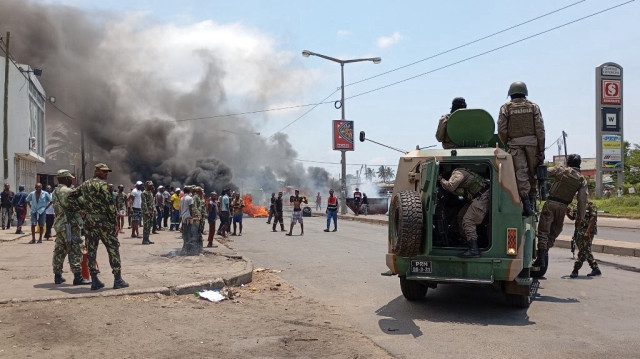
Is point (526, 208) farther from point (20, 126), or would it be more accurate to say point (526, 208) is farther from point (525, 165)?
point (20, 126)

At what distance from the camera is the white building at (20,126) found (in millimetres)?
23516

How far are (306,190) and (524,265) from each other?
62.2m

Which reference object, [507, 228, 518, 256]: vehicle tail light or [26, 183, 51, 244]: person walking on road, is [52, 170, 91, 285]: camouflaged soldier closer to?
[507, 228, 518, 256]: vehicle tail light

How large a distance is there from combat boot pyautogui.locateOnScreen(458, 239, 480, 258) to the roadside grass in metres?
25.5

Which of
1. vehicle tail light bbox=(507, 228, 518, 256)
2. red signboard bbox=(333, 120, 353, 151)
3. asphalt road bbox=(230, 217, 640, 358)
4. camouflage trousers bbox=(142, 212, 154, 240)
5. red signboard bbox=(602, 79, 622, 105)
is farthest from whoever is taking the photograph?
red signboard bbox=(602, 79, 622, 105)

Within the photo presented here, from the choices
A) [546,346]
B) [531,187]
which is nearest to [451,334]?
[546,346]

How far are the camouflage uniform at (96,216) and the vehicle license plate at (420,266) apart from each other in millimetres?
3555

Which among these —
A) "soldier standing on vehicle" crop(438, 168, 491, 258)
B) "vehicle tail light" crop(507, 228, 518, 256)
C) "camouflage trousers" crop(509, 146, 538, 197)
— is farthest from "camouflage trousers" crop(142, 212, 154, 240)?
"vehicle tail light" crop(507, 228, 518, 256)

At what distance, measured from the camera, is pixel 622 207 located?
31625 mm

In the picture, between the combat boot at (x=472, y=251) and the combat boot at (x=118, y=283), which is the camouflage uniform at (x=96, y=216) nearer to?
the combat boot at (x=118, y=283)

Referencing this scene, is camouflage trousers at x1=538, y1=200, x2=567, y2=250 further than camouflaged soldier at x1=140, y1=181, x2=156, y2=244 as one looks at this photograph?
No

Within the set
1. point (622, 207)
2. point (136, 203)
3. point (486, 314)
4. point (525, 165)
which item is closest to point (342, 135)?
point (622, 207)

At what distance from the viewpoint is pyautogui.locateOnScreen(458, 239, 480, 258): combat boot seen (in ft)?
20.2

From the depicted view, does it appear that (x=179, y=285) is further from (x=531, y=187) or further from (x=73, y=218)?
(x=531, y=187)
